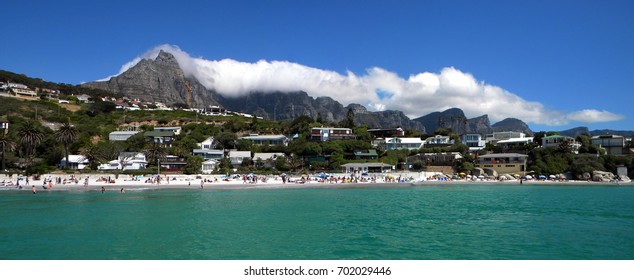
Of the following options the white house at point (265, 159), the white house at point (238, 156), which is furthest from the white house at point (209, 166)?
the white house at point (265, 159)

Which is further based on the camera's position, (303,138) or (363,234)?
(303,138)

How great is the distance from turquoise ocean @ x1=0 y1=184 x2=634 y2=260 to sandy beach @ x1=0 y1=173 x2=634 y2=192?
12536 mm

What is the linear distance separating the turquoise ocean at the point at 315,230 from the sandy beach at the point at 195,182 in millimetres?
12536

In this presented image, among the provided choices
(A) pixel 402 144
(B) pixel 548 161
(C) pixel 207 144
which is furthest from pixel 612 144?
(C) pixel 207 144

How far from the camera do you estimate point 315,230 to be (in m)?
19.1

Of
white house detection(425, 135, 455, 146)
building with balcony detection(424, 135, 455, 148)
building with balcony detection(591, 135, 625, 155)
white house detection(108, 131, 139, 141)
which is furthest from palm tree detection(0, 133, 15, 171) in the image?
building with balcony detection(591, 135, 625, 155)

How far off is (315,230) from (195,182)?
104 ft

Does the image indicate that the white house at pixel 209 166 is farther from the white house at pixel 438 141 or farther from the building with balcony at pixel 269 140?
the white house at pixel 438 141

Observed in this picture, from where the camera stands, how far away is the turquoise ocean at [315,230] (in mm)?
14867

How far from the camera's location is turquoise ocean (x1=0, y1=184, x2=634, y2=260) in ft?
48.8
